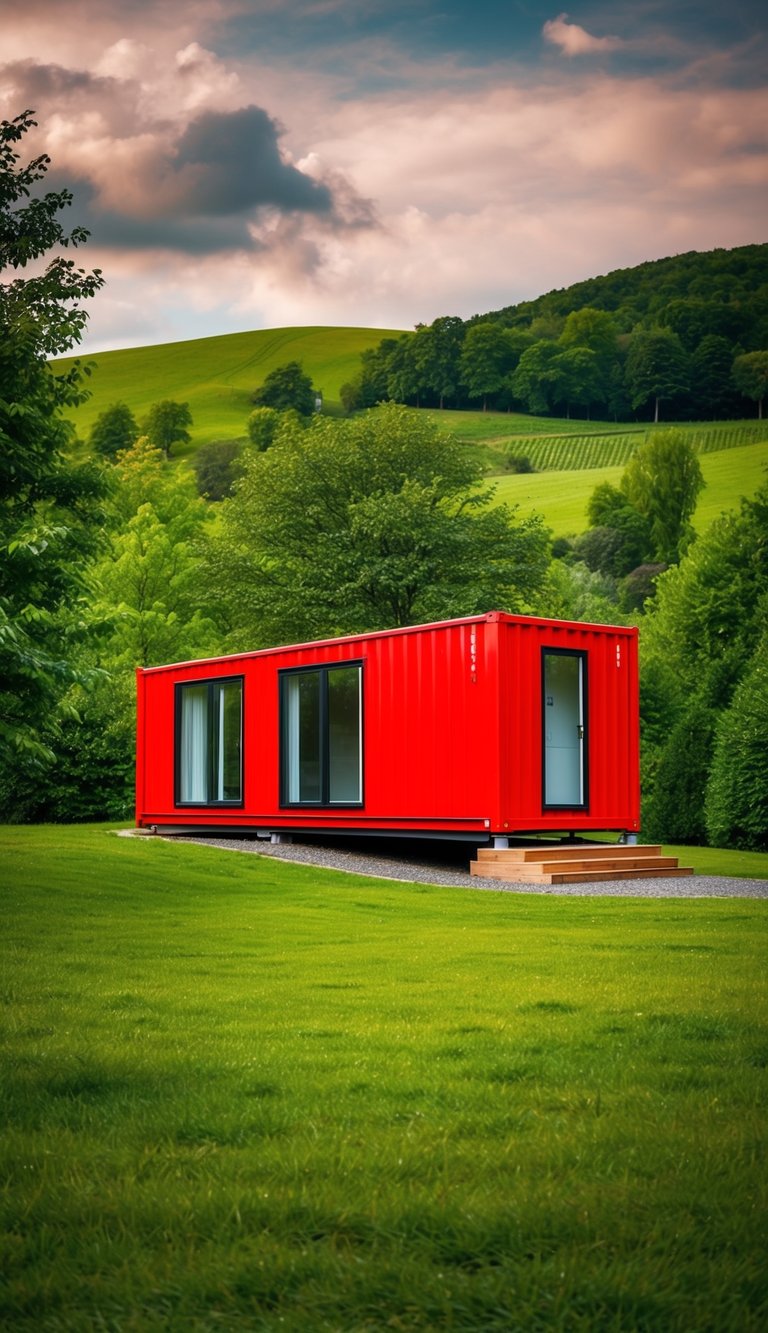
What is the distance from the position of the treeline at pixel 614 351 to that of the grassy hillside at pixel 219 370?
1307 cm

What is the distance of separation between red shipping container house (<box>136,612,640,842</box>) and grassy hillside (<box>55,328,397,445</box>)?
231ft

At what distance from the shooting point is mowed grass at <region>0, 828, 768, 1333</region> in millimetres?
2643

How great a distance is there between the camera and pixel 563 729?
16.2 m

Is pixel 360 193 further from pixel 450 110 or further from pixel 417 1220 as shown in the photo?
pixel 417 1220

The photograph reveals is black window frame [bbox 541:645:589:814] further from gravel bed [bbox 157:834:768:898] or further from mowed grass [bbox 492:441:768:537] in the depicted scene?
mowed grass [bbox 492:441:768:537]

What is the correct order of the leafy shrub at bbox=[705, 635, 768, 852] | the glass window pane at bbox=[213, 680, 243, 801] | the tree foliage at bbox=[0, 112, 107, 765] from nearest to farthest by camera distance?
the tree foliage at bbox=[0, 112, 107, 765]
the glass window pane at bbox=[213, 680, 243, 801]
the leafy shrub at bbox=[705, 635, 768, 852]

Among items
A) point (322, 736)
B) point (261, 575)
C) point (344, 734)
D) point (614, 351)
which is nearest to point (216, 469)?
point (614, 351)

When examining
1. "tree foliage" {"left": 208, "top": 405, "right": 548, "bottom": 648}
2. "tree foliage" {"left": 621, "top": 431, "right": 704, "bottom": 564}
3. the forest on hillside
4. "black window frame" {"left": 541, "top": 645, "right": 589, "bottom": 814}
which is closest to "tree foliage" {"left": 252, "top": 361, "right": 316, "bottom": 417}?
"tree foliage" {"left": 621, "top": 431, "right": 704, "bottom": 564}

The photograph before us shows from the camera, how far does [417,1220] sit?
2.99 m

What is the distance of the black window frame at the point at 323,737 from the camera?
57.4ft

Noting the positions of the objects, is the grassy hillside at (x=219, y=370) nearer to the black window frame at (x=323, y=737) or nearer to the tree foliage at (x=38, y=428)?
the black window frame at (x=323, y=737)

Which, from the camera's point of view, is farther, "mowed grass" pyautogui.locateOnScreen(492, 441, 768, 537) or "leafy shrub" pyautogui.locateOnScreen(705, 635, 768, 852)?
"mowed grass" pyautogui.locateOnScreen(492, 441, 768, 537)

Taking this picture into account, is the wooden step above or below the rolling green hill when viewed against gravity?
below

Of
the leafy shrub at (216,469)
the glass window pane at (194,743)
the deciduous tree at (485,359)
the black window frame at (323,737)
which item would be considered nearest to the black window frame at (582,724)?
the black window frame at (323,737)
